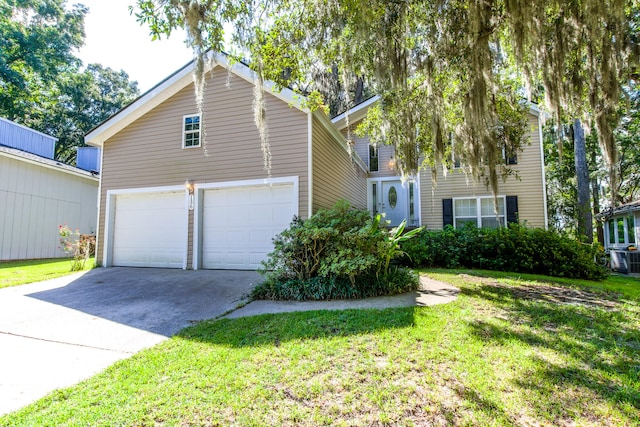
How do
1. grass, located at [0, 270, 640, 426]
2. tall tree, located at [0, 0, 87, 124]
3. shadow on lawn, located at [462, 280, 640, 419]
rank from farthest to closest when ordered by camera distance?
tall tree, located at [0, 0, 87, 124] → shadow on lawn, located at [462, 280, 640, 419] → grass, located at [0, 270, 640, 426]

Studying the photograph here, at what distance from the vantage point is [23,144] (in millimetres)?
12828

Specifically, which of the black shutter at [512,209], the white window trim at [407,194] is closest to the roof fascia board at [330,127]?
the white window trim at [407,194]

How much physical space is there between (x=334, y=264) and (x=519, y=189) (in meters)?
9.15

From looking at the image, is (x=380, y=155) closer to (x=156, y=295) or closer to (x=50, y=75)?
(x=156, y=295)

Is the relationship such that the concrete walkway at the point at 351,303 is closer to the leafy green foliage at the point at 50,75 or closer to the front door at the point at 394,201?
the front door at the point at 394,201

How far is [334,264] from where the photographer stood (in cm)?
489

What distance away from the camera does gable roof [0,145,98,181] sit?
395 inches

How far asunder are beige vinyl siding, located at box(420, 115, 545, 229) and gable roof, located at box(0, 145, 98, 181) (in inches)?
542

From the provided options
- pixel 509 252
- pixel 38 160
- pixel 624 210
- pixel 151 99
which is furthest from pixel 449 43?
pixel 38 160

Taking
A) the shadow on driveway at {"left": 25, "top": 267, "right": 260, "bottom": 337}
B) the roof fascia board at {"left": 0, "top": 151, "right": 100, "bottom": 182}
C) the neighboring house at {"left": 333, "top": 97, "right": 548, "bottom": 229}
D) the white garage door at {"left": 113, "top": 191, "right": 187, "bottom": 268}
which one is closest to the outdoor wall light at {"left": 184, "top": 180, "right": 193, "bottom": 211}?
the white garage door at {"left": 113, "top": 191, "right": 187, "bottom": 268}

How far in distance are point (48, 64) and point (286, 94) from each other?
19.9 metres

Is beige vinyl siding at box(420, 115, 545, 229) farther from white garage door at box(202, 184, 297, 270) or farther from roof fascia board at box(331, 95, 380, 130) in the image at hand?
white garage door at box(202, 184, 297, 270)

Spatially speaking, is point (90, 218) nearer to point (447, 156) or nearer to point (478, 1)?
point (447, 156)

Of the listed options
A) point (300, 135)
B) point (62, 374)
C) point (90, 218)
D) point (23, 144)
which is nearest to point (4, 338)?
point (62, 374)
